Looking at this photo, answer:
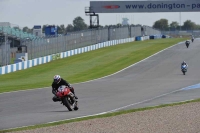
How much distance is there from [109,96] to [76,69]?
803 inches

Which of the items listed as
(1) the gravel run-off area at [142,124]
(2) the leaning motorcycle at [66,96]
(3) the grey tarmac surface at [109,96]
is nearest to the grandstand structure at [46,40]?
(3) the grey tarmac surface at [109,96]

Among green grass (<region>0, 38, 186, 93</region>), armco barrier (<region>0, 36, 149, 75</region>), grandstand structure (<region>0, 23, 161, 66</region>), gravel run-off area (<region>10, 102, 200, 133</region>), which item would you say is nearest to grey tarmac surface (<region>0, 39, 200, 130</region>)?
gravel run-off area (<region>10, 102, 200, 133</region>)

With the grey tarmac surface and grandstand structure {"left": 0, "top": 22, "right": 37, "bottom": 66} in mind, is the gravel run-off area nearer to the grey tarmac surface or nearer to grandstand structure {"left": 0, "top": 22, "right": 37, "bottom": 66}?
the grey tarmac surface

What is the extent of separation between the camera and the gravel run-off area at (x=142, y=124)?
45.3 ft

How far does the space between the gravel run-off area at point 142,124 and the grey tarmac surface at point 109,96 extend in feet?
5.94

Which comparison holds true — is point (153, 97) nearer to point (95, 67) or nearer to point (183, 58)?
point (95, 67)

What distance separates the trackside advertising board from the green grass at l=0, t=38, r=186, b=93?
2239 cm

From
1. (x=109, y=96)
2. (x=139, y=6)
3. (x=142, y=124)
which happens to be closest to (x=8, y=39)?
(x=139, y=6)

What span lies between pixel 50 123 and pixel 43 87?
15.1 metres

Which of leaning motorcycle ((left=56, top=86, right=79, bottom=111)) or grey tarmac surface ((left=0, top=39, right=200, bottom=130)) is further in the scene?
leaning motorcycle ((left=56, top=86, right=79, bottom=111))

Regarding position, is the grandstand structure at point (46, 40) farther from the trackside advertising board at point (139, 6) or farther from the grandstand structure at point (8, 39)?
the trackside advertising board at point (139, 6)

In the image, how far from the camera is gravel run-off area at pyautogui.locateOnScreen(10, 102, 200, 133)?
13.8 m

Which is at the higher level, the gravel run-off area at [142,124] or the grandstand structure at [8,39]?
the grandstand structure at [8,39]

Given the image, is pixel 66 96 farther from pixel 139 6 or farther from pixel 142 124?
pixel 139 6
